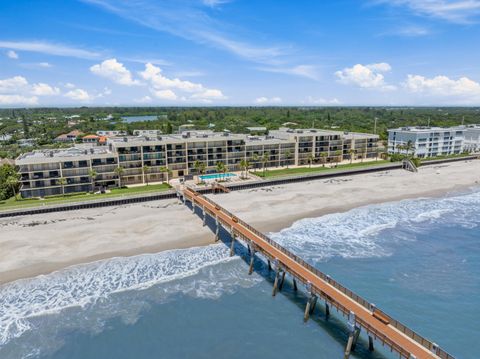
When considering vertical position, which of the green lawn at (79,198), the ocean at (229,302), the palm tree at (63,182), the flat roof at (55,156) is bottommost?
the ocean at (229,302)

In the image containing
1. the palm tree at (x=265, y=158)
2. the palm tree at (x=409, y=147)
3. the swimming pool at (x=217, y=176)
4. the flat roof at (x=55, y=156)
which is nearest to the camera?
the flat roof at (x=55, y=156)

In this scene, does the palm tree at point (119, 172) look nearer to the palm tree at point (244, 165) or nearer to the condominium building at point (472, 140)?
the palm tree at point (244, 165)

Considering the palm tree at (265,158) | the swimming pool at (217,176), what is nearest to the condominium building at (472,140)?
the palm tree at (265,158)

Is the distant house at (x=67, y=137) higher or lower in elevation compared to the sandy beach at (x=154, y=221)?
higher

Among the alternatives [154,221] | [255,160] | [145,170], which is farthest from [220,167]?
[154,221]

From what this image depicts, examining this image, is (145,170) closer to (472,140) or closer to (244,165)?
(244,165)

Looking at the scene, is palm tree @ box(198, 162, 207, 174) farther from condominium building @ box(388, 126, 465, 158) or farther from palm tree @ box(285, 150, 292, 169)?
condominium building @ box(388, 126, 465, 158)
